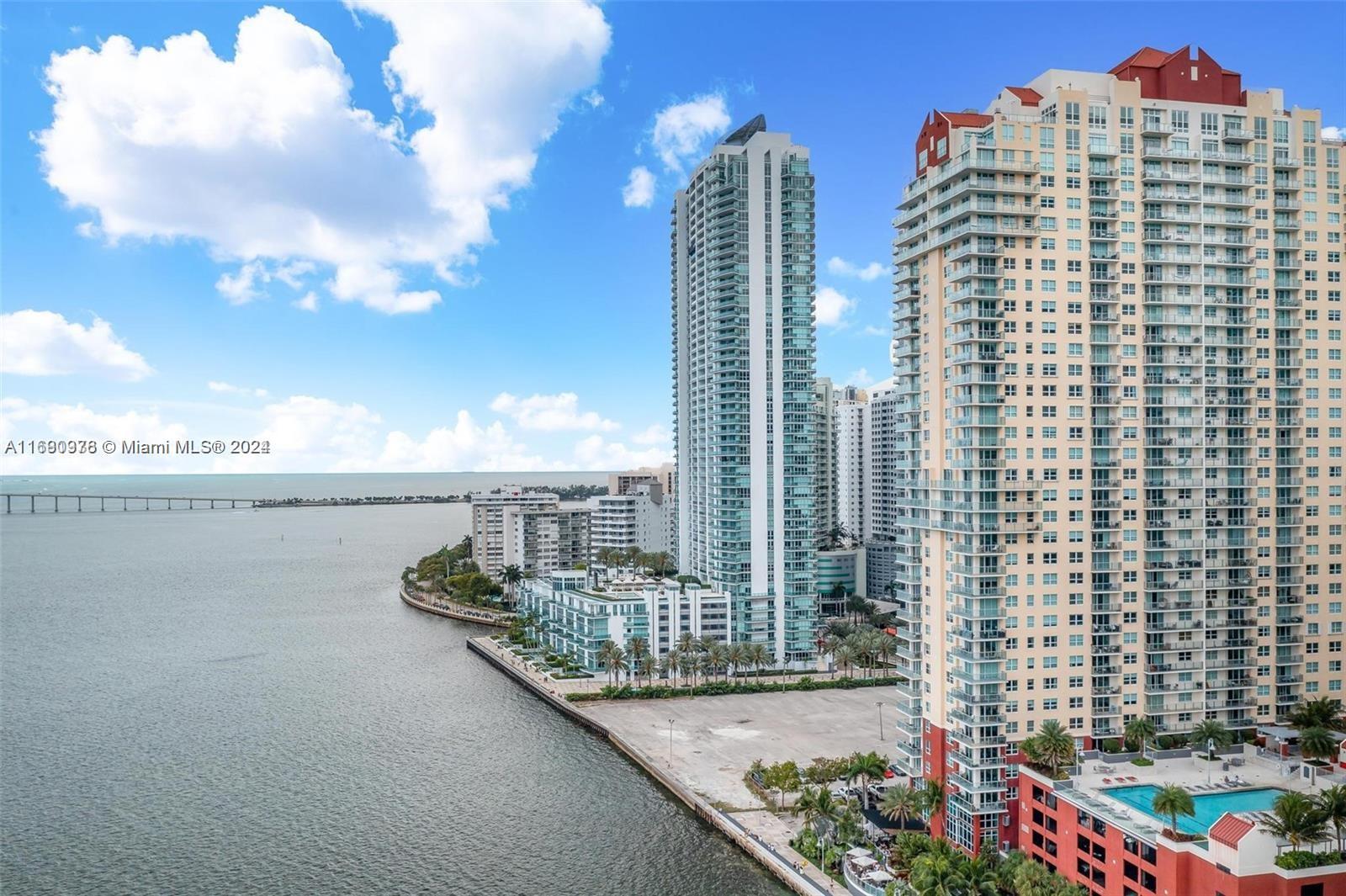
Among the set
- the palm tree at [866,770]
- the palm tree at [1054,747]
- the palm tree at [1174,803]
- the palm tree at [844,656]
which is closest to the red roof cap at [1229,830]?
the palm tree at [1174,803]

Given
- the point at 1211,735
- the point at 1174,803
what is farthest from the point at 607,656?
the point at 1174,803

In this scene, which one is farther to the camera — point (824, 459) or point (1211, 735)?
point (824, 459)

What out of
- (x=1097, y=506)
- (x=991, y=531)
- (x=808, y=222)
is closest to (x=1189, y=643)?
(x=1097, y=506)

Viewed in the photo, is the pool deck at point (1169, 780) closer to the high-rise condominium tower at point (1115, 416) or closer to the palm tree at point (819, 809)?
the high-rise condominium tower at point (1115, 416)

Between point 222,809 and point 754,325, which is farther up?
point 754,325

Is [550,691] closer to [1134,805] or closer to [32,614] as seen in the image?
[1134,805]

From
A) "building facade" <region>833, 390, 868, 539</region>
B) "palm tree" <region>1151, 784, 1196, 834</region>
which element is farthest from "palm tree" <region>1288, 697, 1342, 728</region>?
"building facade" <region>833, 390, 868, 539</region>

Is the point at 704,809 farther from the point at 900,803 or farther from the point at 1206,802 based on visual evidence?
the point at 1206,802
